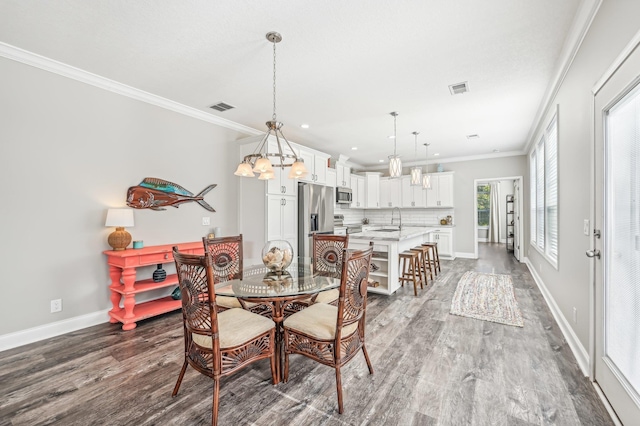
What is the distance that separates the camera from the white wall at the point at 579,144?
→ 175cm

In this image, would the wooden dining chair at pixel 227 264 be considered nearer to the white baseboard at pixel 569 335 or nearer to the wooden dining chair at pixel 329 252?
the wooden dining chair at pixel 329 252

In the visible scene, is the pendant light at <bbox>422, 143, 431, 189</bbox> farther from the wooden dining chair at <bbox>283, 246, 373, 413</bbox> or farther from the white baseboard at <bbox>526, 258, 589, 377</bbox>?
the wooden dining chair at <bbox>283, 246, 373, 413</bbox>

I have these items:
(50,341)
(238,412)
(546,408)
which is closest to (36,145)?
(50,341)

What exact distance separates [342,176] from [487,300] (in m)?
4.11

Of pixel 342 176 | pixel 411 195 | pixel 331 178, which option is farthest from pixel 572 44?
pixel 411 195

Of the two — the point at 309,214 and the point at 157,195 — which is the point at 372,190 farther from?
the point at 157,195

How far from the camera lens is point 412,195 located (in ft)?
25.7

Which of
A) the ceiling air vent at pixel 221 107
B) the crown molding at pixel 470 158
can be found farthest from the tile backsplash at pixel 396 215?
the ceiling air vent at pixel 221 107

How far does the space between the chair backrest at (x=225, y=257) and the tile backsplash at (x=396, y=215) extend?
Result: 453 centimetres

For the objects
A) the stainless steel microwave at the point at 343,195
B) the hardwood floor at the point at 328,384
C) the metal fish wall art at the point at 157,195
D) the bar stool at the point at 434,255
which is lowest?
the hardwood floor at the point at 328,384

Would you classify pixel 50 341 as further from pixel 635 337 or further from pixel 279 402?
pixel 635 337

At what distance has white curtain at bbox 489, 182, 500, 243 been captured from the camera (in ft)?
35.9

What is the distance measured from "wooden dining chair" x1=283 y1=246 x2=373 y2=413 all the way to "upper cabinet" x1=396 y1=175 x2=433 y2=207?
6209 mm

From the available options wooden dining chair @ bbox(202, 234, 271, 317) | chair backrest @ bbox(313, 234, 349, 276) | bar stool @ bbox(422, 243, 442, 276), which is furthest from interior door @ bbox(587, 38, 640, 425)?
bar stool @ bbox(422, 243, 442, 276)
